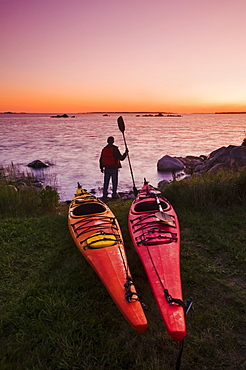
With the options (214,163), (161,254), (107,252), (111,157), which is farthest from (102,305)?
(214,163)

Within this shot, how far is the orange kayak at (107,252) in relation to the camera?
2.85m

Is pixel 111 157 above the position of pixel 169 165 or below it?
above

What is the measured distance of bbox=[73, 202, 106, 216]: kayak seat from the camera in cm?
571

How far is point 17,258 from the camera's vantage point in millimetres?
4758

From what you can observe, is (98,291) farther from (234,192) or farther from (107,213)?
(234,192)

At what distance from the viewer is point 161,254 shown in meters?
3.85

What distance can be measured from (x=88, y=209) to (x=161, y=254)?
241cm

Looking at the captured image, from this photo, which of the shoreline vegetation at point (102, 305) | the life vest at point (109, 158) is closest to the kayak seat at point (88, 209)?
the shoreline vegetation at point (102, 305)

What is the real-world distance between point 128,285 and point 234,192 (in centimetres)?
472

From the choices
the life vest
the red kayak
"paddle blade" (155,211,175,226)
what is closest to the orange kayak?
the red kayak

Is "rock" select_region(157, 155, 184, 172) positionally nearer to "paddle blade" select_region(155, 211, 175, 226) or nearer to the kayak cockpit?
the kayak cockpit

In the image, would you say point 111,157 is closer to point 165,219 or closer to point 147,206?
point 147,206

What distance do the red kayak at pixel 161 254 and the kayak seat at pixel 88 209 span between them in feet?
2.22

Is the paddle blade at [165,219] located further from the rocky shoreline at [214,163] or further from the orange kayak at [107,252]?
the rocky shoreline at [214,163]
